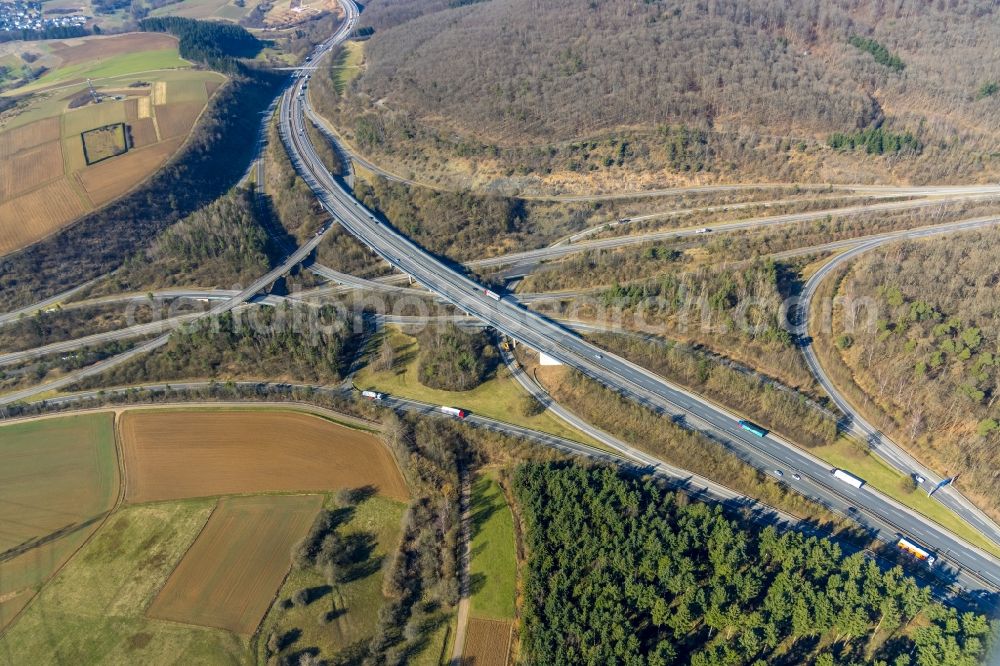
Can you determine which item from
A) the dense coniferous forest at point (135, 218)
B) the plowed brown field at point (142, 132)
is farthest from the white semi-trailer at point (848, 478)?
the plowed brown field at point (142, 132)

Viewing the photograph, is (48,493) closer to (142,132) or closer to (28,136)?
(142,132)

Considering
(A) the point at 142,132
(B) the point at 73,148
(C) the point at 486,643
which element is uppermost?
(A) the point at 142,132

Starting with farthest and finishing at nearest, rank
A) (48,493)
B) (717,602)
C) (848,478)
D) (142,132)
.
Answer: (142,132), (48,493), (848,478), (717,602)

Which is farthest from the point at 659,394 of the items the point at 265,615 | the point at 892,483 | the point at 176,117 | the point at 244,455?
the point at 176,117

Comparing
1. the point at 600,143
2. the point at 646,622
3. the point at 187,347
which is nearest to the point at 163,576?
the point at 187,347

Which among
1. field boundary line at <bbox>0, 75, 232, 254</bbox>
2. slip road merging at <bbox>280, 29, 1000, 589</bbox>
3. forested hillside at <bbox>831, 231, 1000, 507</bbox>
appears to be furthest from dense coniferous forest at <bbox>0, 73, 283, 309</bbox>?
forested hillside at <bbox>831, 231, 1000, 507</bbox>

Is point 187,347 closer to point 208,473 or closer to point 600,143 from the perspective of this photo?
point 208,473

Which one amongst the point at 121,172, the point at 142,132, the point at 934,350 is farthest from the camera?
the point at 142,132

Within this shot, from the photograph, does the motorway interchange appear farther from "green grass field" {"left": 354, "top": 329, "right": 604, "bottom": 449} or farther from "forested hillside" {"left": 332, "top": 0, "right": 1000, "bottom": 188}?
"forested hillside" {"left": 332, "top": 0, "right": 1000, "bottom": 188}

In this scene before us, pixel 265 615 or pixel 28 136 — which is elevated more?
pixel 28 136
